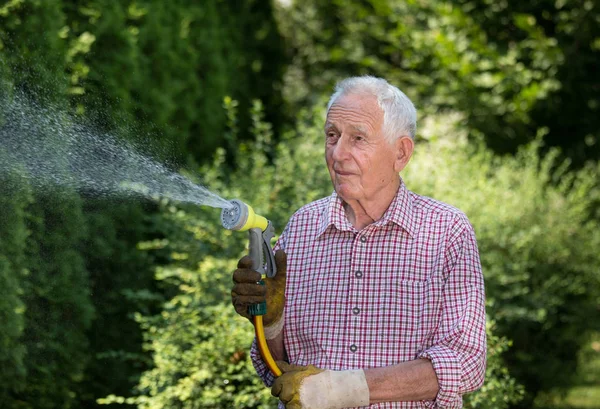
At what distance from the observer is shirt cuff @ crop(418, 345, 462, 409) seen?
285cm

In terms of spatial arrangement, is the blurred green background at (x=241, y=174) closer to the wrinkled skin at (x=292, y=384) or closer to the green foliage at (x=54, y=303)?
the green foliage at (x=54, y=303)

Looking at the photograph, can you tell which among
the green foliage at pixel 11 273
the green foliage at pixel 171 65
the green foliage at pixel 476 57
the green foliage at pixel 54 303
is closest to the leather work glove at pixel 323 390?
the green foliage at pixel 11 273

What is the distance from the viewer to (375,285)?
10.1 ft

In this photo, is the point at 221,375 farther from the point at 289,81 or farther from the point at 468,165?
the point at 289,81

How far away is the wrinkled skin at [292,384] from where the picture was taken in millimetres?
2814

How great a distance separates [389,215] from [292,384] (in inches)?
24.4

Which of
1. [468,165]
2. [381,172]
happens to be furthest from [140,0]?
[381,172]

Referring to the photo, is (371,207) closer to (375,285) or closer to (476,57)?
(375,285)

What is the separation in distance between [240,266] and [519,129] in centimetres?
662

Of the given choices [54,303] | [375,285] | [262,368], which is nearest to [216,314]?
[54,303]

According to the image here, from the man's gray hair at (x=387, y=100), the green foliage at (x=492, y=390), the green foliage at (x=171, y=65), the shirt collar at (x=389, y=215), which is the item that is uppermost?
the green foliage at (x=171, y=65)

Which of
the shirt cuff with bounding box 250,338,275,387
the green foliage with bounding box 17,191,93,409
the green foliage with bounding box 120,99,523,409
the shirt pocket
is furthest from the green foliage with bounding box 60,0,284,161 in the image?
the shirt pocket

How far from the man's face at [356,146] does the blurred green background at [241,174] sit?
57.1 inches

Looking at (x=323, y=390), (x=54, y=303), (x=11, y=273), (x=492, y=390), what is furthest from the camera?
(x=54, y=303)
